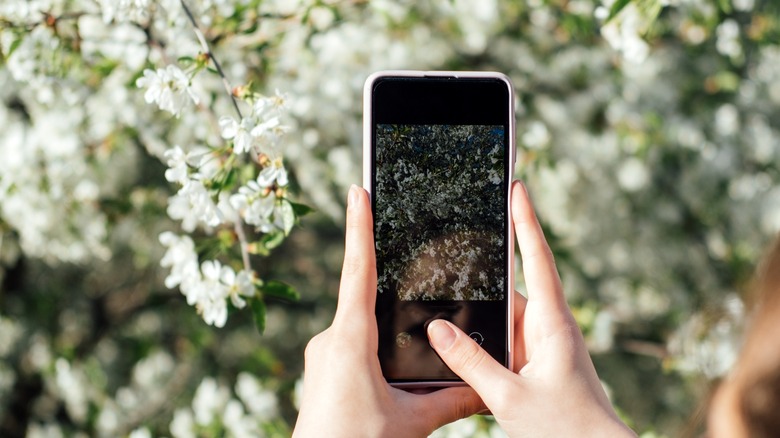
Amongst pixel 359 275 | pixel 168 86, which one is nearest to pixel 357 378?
pixel 359 275

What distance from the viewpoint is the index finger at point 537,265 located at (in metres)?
1.24

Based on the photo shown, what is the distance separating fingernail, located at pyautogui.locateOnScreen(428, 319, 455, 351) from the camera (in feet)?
4.07

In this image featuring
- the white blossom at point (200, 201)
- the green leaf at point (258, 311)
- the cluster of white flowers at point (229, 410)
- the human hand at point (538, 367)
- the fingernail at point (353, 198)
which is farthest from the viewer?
the cluster of white flowers at point (229, 410)

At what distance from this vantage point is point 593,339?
2791 mm

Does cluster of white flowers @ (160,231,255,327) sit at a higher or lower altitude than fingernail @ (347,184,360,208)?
lower

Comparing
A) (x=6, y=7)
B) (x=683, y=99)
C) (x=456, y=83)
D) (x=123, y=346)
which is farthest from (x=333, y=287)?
(x=456, y=83)

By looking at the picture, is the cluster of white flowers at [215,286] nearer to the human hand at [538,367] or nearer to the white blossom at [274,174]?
the white blossom at [274,174]

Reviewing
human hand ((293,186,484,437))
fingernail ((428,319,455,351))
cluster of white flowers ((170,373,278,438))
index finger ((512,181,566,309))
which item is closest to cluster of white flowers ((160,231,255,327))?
human hand ((293,186,484,437))

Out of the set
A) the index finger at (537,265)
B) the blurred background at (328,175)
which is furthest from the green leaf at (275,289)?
the blurred background at (328,175)

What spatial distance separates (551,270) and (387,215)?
0.91 feet

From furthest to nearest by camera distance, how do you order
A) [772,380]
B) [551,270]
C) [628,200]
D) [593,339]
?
[628,200] < [593,339] < [551,270] < [772,380]

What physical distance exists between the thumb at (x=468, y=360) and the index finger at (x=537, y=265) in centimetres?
13

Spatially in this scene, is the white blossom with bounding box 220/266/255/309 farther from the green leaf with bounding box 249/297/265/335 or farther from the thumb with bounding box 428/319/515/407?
the thumb with bounding box 428/319/515/407

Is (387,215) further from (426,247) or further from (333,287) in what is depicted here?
(333,287)
